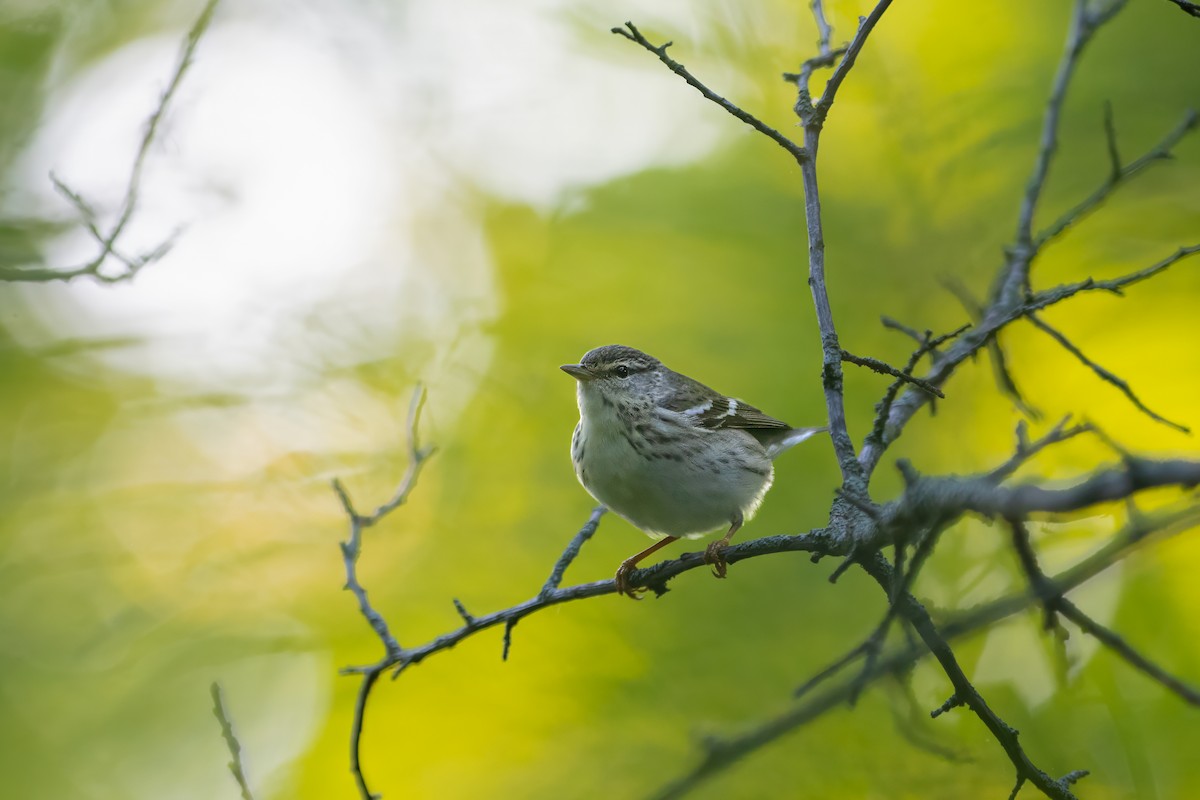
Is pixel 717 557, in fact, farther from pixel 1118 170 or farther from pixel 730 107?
pixel 1118 170

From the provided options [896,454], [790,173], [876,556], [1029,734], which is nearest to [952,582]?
[1029,734]

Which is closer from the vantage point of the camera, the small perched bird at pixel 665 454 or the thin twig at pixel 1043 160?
the thin twig at pixel 1043 160

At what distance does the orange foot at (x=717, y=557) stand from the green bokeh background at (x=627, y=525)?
1.13 meters

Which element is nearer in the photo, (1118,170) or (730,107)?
(730,107)

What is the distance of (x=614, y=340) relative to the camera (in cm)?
776

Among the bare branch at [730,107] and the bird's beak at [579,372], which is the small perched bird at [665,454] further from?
the bare branch at [730,107]

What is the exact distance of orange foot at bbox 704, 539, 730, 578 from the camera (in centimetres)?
349

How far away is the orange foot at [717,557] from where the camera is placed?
349 centimetres

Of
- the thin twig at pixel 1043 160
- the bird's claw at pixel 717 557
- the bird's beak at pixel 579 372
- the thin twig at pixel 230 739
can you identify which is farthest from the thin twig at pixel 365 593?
the thin twig at pixel 1043 160

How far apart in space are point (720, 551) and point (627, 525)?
344 centimetres

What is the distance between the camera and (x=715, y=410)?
20.0ft

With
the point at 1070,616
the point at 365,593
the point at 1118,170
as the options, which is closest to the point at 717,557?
the point at 365,593

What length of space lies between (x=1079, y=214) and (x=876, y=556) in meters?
2.71

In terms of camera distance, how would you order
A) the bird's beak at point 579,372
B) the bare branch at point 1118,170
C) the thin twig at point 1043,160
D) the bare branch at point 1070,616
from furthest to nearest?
the bird's beak at point 579,372
the thin twig at point 1043,160
the bare branch at point 1118,170
the bare branch at point 1070,616
